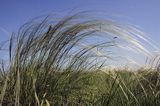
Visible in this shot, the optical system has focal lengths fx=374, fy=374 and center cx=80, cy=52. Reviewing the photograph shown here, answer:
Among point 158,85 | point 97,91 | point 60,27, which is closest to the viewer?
point 60,27

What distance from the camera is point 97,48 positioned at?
105 inches

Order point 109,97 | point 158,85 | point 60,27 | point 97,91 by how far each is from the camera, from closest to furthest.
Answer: point 109,97
point 60,27
point 158,85
point 97,91

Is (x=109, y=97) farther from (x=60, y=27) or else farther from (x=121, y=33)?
(x=60, y=27)

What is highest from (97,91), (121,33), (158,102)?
(121,33)

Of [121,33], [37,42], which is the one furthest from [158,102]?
[37,42]

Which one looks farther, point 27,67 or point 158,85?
point 158,85

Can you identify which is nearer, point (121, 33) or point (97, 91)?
point (121, 33)

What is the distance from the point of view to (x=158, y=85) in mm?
2711

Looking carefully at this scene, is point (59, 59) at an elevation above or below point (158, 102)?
above

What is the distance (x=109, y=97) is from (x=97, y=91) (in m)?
0.73

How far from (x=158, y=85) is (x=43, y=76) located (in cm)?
84

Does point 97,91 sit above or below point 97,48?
below

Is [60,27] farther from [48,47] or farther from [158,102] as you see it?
[158,102]

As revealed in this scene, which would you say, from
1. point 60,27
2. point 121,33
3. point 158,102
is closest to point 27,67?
point 60,27
